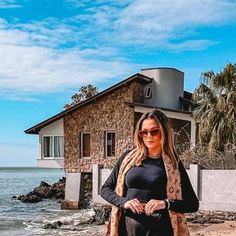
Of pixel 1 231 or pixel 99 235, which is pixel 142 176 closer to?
pixel 99 235

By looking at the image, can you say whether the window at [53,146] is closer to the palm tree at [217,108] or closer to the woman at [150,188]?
the palm tree at [217,108]

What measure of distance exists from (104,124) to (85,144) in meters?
1.92

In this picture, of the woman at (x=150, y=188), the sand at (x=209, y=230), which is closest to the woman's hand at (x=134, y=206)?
the woman at (x=150, y=188)

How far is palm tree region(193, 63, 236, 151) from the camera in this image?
21.5 metres

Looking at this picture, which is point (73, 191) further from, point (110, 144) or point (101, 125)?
point (101, 125)

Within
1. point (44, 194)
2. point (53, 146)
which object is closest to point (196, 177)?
point (53, 146)

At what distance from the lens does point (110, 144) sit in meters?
26.9

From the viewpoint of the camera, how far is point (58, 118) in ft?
93.3

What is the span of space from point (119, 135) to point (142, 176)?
909 inches

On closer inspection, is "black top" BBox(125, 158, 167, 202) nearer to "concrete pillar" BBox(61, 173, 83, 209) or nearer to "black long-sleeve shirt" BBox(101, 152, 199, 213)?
"black long-sleeve shirt" BBox(101, 152, 199, 213)

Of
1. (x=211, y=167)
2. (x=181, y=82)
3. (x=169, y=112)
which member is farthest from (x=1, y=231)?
(x=181, y=82)

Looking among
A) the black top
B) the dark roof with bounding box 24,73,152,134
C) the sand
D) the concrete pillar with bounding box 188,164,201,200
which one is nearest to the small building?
the dark roof with bounding box 24,73,152,134

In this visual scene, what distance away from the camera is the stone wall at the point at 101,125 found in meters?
26.1

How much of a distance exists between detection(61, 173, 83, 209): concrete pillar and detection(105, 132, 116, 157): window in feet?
6.63
